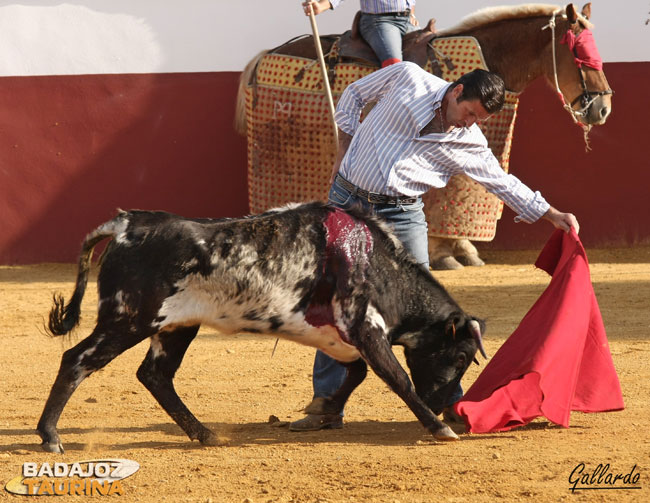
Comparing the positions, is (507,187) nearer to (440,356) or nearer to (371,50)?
(440,356)

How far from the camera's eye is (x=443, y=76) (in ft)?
26.0

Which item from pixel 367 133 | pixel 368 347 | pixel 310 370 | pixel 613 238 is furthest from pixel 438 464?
pixel 613 238

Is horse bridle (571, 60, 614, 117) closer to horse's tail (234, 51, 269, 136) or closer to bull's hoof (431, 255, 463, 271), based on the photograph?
bull's hoof (431, 255, 463, 271)

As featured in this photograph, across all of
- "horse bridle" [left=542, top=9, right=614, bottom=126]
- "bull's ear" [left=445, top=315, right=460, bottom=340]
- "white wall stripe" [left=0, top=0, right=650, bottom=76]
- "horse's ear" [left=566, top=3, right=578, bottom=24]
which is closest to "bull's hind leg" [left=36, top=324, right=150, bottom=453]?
"bull's ear" [left=445, top=315, right=460, bottom=340]

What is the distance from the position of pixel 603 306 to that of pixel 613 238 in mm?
2579

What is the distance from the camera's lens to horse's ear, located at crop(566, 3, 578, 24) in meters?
7.73

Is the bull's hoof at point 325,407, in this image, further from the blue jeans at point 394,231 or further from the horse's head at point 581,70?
the horse's head at point 581,70

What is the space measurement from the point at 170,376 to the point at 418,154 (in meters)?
1.33

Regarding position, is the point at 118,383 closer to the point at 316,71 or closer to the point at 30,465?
the point at 30,465

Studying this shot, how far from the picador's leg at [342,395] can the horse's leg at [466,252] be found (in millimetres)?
4652

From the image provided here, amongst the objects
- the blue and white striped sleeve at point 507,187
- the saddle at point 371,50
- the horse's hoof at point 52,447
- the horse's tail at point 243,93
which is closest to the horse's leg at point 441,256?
the saddle at point 371,50

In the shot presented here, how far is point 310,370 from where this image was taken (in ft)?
17.9

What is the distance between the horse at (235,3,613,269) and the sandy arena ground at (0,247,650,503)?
201 centimetres

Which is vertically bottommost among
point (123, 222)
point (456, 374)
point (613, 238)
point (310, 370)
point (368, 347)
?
point (613, 238)
